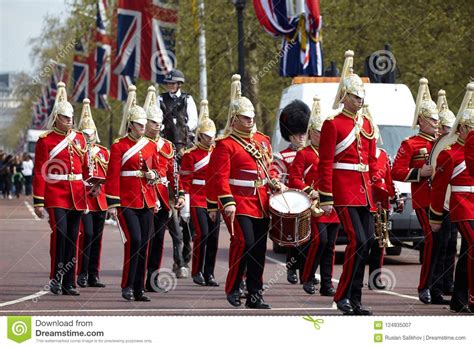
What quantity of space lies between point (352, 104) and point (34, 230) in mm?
17903

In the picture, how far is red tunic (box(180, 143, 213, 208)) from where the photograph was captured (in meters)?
16.2

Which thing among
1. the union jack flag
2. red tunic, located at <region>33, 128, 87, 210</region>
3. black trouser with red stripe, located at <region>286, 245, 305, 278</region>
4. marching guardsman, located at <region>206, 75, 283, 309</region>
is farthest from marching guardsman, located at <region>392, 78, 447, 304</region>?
the union jack flag

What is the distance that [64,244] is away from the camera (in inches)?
588

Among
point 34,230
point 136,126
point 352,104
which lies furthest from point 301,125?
point 34,230

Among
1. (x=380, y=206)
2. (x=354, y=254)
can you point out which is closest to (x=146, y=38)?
(x=380, y=206)

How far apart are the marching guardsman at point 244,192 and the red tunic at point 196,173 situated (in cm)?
309

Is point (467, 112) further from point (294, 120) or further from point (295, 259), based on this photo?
point (294, 120)

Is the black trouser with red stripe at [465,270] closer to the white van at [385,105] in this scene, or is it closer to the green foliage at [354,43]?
the white van at [385,105]

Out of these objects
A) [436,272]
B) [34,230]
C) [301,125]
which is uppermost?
[301,125]

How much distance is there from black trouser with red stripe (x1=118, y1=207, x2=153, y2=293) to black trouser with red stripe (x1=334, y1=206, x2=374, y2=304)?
2.45m

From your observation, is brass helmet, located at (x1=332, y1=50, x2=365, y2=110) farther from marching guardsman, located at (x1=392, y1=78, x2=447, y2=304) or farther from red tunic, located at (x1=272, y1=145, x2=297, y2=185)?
red tunic, located at (x1=272, y1=145, x2=297, y2=185)

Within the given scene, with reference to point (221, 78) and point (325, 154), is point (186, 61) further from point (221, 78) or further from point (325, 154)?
point (325, 154)
